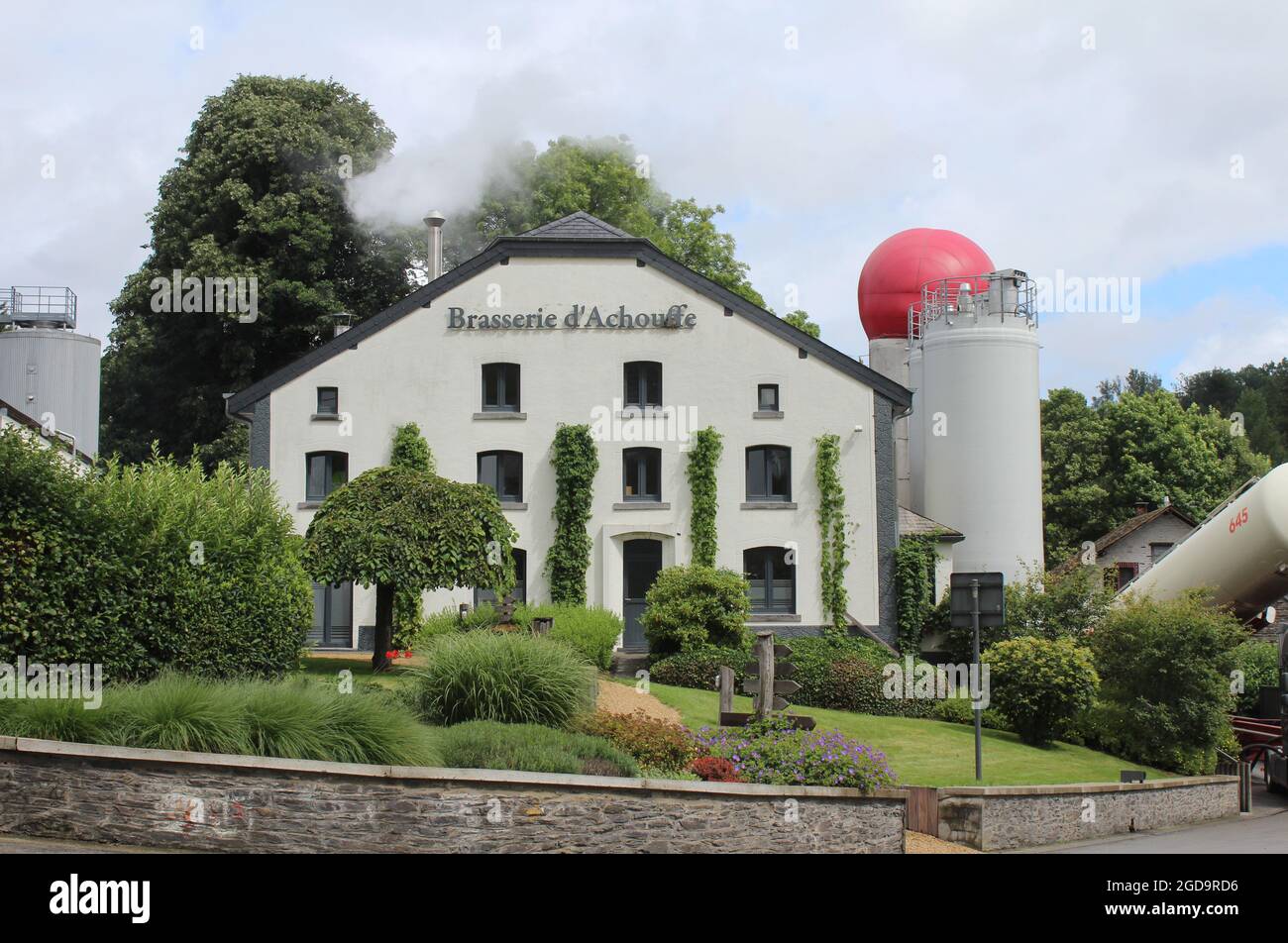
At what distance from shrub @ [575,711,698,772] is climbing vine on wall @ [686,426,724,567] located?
15.1 m

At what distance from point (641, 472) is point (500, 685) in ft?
54.1

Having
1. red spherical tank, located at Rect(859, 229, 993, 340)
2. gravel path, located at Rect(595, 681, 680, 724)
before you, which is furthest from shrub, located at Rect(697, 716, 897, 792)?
red spherical tank, located at Rect(859, 229, 993, 340)

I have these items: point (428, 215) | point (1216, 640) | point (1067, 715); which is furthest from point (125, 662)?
point (428, 215)

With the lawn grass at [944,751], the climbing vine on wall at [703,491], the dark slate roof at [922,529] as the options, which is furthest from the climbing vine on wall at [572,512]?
the dark slate roof at [922,529]

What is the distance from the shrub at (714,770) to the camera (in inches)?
583

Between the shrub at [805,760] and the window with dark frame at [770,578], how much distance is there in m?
16.3

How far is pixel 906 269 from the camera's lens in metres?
41.7

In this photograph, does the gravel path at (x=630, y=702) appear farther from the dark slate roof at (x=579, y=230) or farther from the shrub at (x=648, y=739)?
the dark slate roof at (x=579, y=230)

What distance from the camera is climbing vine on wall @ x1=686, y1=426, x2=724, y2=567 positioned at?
1248 inches

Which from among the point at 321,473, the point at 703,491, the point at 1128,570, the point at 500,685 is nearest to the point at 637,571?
the point at 703,491

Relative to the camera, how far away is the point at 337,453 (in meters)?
32.2

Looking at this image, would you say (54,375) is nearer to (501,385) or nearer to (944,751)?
(501,385)

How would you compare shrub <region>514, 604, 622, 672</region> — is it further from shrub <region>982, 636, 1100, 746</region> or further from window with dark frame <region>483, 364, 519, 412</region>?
shrub <region>982, 636, 1100, 746</region>

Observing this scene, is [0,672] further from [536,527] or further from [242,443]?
[242,443]
